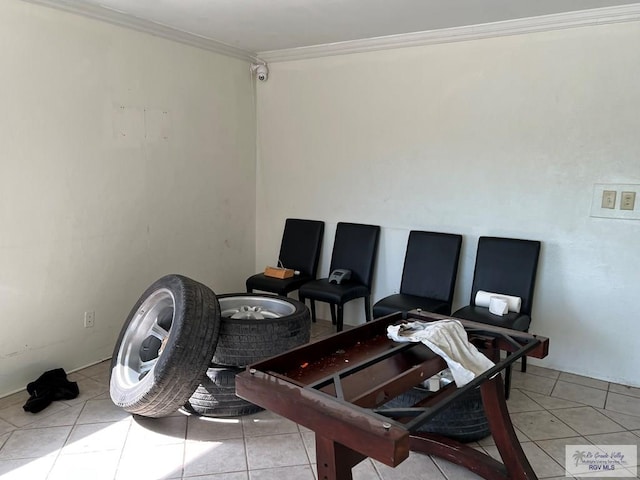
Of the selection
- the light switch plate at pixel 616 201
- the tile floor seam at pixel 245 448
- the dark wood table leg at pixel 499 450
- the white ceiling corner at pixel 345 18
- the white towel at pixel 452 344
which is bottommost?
the tile floor seam at pixel 245 448

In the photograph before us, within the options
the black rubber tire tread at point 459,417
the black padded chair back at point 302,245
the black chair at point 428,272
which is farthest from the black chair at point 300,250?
the black rubber tire tread at point 459,417

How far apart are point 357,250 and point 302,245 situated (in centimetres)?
54

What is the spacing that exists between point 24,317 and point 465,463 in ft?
8.54

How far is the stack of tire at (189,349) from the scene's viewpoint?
2523 mm

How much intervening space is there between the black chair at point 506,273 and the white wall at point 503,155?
0.16m

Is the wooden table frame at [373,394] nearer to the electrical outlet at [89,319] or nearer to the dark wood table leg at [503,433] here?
the dark wood table leg at [503,433]

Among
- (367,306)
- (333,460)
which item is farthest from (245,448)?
(367,306)

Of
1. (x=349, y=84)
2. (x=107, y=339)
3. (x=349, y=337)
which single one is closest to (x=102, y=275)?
(x=107, y=339)

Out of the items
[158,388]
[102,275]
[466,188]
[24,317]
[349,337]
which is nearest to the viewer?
[349,337]

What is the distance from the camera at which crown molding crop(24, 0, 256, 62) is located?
10.0 feet

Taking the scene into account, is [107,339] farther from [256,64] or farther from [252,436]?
[256,64]

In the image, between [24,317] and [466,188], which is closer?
[24,317]

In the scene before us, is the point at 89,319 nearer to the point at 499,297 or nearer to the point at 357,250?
the point at 357,250

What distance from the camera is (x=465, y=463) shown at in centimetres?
231
